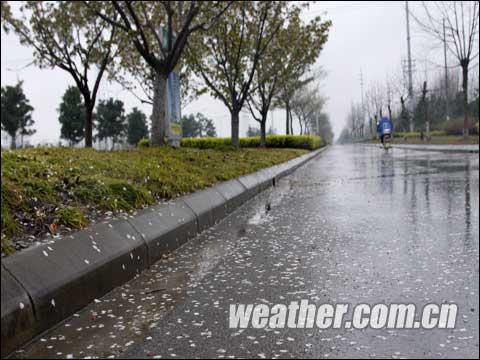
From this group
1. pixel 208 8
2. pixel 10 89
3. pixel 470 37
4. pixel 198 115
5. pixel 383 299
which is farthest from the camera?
pixel 198 115

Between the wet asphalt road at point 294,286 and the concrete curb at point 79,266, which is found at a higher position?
the concrete curb at point 79,266

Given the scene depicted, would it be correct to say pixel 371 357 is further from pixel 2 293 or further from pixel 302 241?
pixel 302 241

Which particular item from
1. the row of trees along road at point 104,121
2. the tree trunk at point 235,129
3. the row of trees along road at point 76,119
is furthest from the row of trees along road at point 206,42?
the row of trees along road at point 104,121

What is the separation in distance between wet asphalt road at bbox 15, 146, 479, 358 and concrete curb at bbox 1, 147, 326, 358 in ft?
0.28

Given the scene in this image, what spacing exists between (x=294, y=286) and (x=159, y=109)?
9.00 meters

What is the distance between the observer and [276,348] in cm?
216

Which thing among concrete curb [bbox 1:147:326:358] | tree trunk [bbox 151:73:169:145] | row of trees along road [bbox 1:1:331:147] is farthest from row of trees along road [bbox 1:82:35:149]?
concrete curb [bbox 1:147:326:358]

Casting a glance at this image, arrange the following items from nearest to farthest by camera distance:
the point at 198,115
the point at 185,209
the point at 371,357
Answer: the point at 371,357
the point at 185,209
the point at 198,115

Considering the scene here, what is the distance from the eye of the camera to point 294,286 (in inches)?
121

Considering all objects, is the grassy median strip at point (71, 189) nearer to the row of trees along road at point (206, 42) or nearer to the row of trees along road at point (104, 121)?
the row of trees along road at point (206, 42)

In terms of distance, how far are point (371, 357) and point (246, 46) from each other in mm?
16656

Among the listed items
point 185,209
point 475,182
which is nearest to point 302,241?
point 185,209

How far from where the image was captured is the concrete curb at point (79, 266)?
7.47ft

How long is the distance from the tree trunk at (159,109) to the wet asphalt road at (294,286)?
19.7 ft
